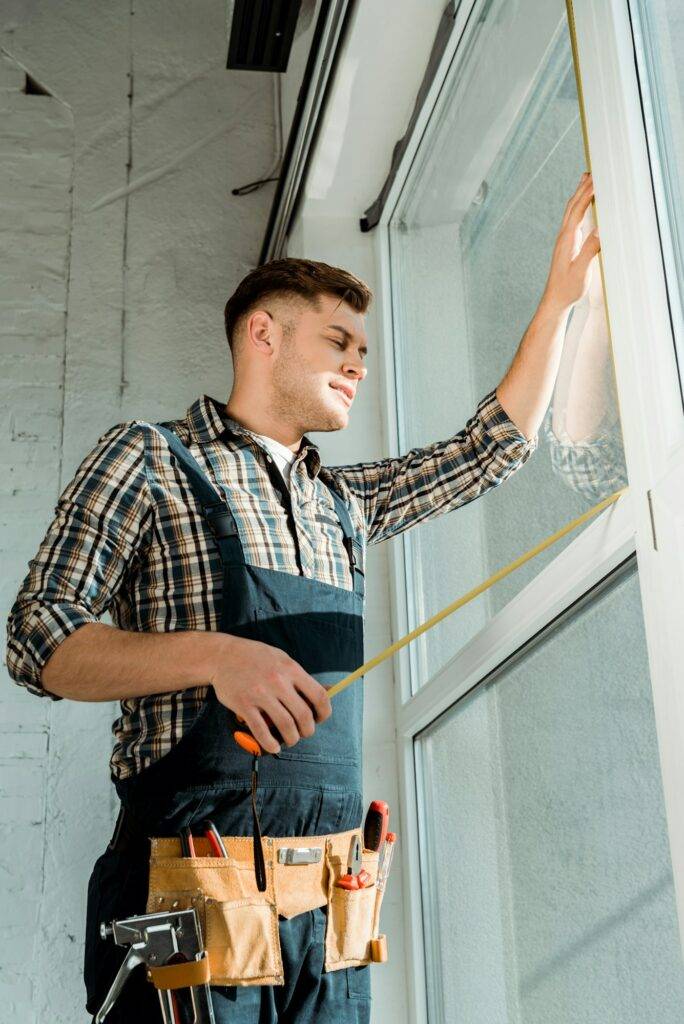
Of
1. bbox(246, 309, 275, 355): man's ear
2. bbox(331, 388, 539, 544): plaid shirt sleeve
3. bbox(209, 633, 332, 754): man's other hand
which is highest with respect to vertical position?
bbox(246, 309, 275, 355): man's ear

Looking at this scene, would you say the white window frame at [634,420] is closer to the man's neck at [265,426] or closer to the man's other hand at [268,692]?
the man's other hand at [268,692]

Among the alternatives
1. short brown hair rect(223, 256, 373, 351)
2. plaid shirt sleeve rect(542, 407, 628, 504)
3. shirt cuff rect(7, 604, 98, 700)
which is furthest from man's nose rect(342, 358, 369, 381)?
shirt cuff rect(7, 604, 98, 700)

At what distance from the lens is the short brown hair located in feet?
6.00

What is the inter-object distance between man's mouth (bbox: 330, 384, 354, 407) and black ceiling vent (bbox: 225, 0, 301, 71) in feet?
3.45

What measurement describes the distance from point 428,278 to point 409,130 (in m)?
0.31

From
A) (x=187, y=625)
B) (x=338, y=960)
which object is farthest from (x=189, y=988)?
(x=187, y=625)

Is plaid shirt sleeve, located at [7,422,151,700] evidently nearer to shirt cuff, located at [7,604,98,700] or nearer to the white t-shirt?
shirt cuff, located at [7,604,98,700]

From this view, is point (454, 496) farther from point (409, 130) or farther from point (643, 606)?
point (409, 130)

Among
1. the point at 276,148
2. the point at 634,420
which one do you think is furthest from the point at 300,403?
the point at 276,148

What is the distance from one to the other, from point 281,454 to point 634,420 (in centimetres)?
69

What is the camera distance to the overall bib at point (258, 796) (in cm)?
135

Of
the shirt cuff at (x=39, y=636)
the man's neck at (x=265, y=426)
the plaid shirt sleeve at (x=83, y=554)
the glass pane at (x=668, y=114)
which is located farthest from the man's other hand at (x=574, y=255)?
the shirt cuff at (x=39, y=636)

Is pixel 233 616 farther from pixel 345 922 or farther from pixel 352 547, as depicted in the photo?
pixel 345 922

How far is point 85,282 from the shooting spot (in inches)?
107
